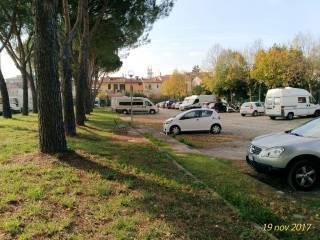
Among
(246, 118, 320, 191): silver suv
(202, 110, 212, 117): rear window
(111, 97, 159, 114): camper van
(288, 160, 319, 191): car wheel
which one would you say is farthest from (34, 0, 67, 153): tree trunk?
(111, 97, 159, 114): camper van

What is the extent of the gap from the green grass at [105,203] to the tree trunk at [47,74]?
525 mm

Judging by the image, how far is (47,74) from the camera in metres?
9.82

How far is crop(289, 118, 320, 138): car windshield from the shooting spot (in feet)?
30.2

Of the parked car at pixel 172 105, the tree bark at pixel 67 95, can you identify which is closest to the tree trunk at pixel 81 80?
the tree bark at pixel 67 95

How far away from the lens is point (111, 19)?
2616 cm

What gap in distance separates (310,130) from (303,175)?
135 centimetres

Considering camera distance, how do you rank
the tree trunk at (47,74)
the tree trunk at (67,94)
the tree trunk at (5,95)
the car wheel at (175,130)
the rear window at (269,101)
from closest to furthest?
the tree trunk at (47,74), the tree trunk at (67,94), the car wheel at (175,130), the tree trunk at (5,95), the rear window at (269,101)

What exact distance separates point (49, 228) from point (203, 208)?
7.32ft

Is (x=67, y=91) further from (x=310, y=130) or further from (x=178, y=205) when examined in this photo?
(x=178, y=205)

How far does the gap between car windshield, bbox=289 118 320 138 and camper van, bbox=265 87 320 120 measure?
2391cm

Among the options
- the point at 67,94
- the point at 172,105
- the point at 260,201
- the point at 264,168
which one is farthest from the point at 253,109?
the point at 260,201

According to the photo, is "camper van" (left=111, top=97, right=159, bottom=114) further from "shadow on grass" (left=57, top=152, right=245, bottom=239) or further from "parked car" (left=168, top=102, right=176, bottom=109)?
"shadow on grass" (left=57, top=152, right=245, bottom=239)

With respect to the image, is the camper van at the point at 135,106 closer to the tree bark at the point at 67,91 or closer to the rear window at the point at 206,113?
the rear window at the point at 206,113

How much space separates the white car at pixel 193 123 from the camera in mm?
22422
